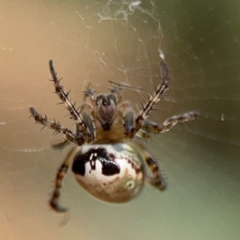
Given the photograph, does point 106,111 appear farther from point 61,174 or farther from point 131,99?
point 131,99

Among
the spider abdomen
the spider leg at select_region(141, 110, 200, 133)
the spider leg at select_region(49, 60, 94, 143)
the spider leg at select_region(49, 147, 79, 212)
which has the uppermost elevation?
the spider leg at select_region(49, 60, 94, 143)

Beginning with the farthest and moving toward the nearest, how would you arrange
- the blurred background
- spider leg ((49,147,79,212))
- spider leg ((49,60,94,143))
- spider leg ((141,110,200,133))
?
1. the blurred background
2. spider leg ((49,147,79,212))
3. spider leg ((141,110,200,133))
4. spider leg ((49,60,94,143))

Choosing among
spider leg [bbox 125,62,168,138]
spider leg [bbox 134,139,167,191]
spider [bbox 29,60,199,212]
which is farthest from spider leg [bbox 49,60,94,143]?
spider leg [bbox 134,139,167,191]

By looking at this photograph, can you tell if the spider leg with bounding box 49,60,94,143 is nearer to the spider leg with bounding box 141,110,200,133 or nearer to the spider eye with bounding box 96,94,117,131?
the spider eye with bounding box 96,94,117,131

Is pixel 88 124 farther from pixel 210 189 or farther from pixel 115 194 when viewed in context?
pixel 210 189

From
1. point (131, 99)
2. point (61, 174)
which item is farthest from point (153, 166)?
point (131, 99)

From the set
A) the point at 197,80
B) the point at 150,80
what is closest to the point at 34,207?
the point at 150,80

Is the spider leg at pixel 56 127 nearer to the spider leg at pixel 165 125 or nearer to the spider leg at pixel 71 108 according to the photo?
the spider leg at pixel 71 108
